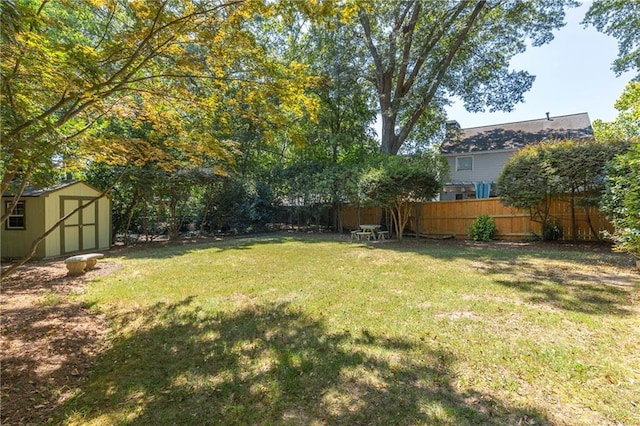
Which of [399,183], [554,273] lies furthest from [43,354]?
[399,183]

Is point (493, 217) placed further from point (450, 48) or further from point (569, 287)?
point (450, 48)

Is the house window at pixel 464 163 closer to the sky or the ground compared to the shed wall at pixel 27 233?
closer to the sky

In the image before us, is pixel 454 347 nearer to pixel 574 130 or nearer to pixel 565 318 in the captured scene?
pixel 565 318

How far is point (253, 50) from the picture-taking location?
379 centimetres

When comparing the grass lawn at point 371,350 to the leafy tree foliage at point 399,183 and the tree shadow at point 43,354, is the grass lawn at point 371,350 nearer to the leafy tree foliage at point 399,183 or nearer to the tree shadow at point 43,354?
the tree shadow at point 43,354

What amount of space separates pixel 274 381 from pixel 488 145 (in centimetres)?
2190

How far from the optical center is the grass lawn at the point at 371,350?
7.72 feet

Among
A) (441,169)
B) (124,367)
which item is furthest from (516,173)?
(124,367)

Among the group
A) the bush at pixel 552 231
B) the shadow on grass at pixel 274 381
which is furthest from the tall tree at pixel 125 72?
the bush at pixel 552 231

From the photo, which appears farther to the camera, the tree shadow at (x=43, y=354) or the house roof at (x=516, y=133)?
the house roof at (x=516, y=133)

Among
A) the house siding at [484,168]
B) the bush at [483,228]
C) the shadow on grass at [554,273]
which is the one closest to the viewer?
the shadow on grass at [554,273]

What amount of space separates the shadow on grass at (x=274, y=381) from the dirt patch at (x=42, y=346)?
0.22 meters

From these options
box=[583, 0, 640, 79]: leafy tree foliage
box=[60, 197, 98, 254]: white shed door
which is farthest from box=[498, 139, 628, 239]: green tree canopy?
box=[60, 197, 98, 254]: white shed door

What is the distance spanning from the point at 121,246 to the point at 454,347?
13.2 meters
